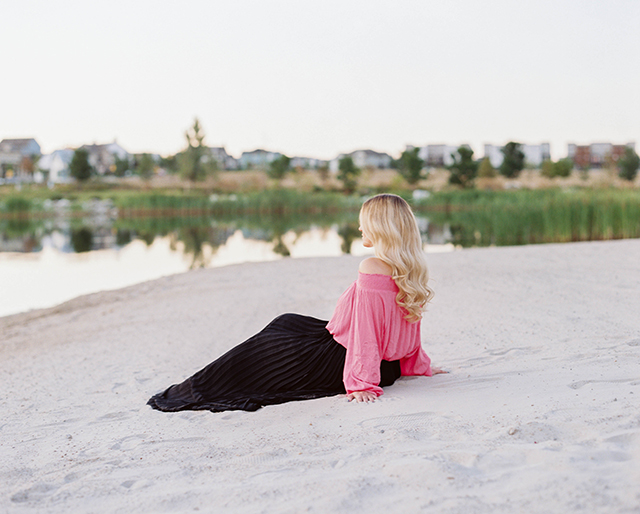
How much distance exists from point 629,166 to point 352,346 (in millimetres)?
52700

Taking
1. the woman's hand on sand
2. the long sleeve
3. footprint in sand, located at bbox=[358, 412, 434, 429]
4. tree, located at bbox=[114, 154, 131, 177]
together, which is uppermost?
tree, located at bbox=[114, 154, 131, 177]

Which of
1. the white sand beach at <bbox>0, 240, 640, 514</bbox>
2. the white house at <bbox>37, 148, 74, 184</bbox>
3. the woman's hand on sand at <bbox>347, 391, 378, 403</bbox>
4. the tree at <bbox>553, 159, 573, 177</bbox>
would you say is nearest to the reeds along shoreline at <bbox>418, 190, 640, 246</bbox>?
the white sand beach at <bbox>0, 240, 640, 514</bbox>

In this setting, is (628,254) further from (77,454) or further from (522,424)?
(77,454)

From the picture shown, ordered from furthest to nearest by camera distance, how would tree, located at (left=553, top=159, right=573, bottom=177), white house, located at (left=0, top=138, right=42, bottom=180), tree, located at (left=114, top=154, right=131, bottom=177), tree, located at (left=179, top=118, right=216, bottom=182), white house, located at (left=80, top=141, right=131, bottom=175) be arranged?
white house, located at (left=80, top=141, right=131, bottom=175)
tree, located at (left=114, top=154, right=131, bottom=177)
white house, located at (left=0, top=138, right=42, bottom=180)
tree, located at (left=553, top=159, right=573, bottom=177)
tree, located at (left=179, top=118, right=216, bottom=182)

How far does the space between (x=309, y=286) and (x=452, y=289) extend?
5.64ft

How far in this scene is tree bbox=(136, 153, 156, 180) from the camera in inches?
2041

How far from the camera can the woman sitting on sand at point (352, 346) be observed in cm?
271

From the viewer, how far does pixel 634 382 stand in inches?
99.2

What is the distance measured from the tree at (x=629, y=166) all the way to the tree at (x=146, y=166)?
3981 centimetres

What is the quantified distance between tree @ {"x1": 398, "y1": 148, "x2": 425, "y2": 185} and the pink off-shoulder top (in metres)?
49.8

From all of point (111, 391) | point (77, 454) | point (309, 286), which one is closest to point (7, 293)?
point (309, 286)

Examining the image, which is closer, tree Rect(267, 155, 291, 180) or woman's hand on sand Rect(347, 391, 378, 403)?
woman's hand on sand Rect(347, 391, 378, 403)

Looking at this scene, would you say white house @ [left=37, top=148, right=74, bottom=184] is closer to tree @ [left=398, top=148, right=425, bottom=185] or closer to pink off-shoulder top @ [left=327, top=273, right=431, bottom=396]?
tree @ [left=398, top=148, right=425, bottom=185]

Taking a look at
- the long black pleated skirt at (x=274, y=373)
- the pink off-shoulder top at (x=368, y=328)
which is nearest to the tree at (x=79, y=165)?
the long black pleated skirt at (x=274, y=373)
